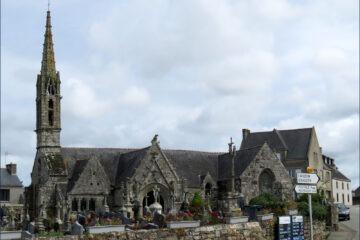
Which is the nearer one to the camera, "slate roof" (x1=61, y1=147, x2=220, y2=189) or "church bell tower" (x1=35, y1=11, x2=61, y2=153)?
"slate roof" (x1=61, y1=147, x2=220, y2=189)

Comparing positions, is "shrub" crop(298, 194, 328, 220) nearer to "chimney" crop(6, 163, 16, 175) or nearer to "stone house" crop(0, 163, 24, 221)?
"stone house" crop(0, 163, 24, 221)

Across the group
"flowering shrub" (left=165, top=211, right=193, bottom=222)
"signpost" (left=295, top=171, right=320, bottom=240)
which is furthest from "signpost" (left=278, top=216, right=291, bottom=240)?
"signpost" (left=295, top=171, right=320, bottom=240)

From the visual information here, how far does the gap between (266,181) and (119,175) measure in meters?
12.3

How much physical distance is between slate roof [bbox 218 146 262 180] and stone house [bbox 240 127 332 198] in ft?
40.6

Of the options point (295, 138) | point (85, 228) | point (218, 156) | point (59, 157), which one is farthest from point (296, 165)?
point (85, 228)

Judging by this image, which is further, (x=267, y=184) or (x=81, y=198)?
(x=267, y=184)

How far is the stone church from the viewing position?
4797 centimetres

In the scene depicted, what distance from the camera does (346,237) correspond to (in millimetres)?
36250

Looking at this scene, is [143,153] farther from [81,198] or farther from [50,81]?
[50,81]

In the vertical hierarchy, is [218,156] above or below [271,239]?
above

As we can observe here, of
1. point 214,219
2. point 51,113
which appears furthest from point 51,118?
point 214,219

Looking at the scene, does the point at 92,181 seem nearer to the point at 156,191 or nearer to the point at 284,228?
the point at 156,191

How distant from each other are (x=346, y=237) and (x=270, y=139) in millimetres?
33816

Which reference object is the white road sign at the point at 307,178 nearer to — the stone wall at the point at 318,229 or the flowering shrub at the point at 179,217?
the flowering shrub at the point at 179,217
